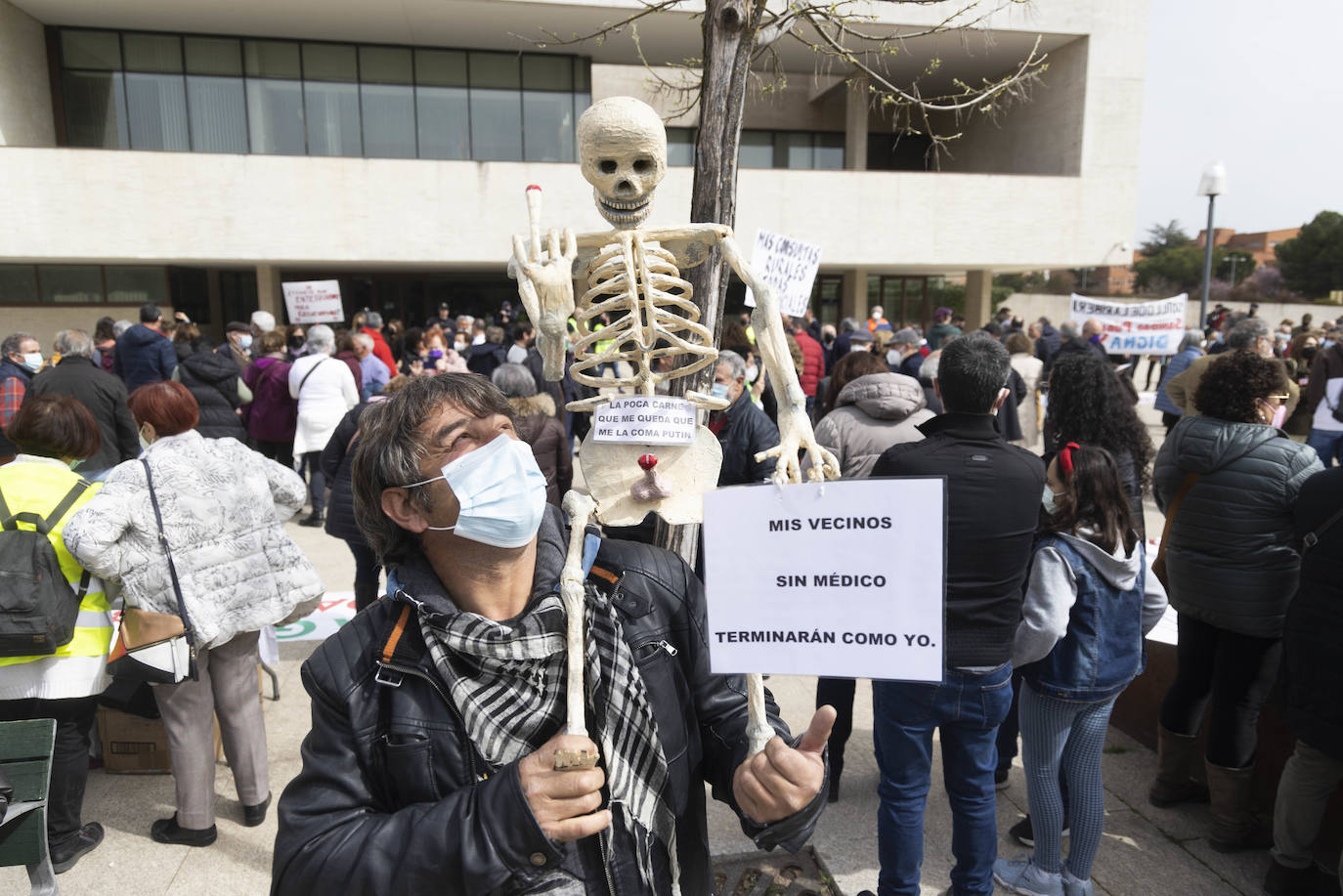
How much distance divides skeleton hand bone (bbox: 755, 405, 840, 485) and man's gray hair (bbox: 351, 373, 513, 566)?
2.44ft

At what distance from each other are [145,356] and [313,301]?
4.30m

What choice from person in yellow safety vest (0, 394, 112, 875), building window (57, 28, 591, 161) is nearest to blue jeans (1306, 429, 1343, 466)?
person in yellow safety vest (0, 394, 112, 875)

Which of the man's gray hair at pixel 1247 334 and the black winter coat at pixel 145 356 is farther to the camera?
the black winter coat at pixel 145 356

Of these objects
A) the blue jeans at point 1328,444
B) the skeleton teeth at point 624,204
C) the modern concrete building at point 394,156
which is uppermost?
the modern concrete building at point 394,156

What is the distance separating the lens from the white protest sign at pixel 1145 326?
10.9 m

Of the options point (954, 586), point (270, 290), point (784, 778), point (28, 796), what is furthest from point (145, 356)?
point (270, 290)

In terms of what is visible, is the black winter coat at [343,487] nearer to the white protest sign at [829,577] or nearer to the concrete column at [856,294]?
the white protest sign at [829,577]

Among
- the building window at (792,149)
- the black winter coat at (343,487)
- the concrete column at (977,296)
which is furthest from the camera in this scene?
the building window at (792,149)

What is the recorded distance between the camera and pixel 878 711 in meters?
2.97

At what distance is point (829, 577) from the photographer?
5.36ft

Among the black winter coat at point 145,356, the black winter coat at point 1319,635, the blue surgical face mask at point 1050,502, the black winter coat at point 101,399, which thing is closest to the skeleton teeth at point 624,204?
the blue surgical face mask at point 1050,502

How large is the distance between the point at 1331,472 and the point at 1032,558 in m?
1.17

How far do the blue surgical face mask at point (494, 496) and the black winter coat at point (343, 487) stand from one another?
3.09m

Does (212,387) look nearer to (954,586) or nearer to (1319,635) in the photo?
(954,586)
